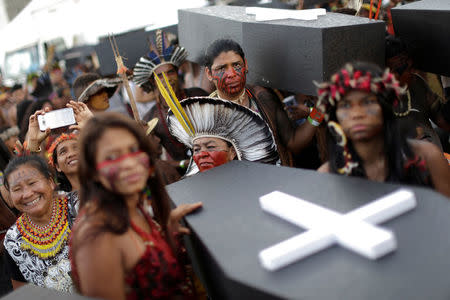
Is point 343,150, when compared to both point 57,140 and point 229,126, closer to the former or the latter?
point 229,126

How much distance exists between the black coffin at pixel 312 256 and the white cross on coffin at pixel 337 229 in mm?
24

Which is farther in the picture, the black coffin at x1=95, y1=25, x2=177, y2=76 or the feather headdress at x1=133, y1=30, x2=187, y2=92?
the black coffin at x1=95, y1=25, x2=177, y2=76

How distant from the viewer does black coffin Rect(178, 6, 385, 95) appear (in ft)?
7.61

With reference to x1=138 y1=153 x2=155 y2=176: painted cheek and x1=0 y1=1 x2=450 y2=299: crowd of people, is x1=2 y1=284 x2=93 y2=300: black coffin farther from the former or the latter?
x1=138 y1=153 x2=155 y2=176: painted cheek

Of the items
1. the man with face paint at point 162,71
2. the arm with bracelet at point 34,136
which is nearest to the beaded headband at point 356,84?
the arm with bracelet at point 34,136

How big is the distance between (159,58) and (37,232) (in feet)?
6.11

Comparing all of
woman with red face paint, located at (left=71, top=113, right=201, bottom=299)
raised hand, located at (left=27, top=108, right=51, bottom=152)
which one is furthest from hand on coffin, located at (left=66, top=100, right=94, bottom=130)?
woman with red face paint, located at (left=71, top=113, right=201, bottom=299)

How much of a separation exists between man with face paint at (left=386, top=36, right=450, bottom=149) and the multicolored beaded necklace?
185 cm

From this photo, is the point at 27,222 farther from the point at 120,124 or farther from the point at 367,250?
the point at 367,250

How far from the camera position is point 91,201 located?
1.61m

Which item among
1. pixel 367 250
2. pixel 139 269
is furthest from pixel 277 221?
pixel 139 269

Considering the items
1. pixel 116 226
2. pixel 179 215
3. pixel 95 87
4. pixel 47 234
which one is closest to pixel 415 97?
pixel 179 215

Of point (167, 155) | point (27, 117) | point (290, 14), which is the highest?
point (290, 14)

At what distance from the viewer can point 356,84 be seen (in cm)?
176
